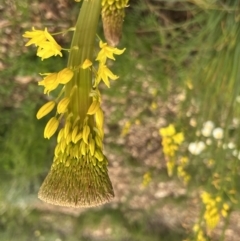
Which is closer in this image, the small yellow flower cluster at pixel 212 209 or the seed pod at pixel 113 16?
the seed pod at pixel 113 16

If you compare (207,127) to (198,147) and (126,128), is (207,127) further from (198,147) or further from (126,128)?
(126,128)

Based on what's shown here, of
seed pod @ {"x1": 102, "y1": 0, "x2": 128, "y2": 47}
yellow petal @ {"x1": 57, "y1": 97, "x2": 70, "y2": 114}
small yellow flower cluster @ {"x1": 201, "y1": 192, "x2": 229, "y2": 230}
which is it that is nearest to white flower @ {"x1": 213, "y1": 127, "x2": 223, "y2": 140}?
small yellow flower cluster @ {"x1": 201, "y1": 192, "x2": 229, "y2": 230}

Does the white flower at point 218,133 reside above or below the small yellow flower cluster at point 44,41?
below

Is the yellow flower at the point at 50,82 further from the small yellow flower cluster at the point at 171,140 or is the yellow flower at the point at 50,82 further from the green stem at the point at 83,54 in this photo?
the small yellow flower cluster at the point at 171,140

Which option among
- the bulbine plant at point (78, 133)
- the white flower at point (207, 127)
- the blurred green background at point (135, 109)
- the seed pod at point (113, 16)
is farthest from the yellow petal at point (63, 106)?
the white flower at point (207, 127)

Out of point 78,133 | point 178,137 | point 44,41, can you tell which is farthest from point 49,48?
point 178,137

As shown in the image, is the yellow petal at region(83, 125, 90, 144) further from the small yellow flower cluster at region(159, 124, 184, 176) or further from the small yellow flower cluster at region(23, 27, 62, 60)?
the small yellow flower cluster at region(159, 124, 184, 176)
